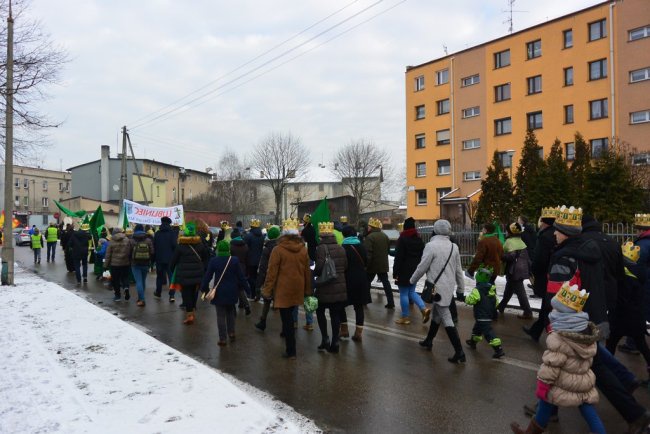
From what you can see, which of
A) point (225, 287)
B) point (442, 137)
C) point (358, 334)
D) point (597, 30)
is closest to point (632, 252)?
point (358, 334)

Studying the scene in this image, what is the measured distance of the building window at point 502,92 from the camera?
123 ft

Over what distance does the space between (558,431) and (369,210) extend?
6180 centimetres

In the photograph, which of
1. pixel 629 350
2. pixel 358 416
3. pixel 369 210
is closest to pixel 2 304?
A: pixel 358 416

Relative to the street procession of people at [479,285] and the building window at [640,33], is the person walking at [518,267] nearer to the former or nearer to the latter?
the street procession of people at [479,285]

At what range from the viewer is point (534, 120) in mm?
35906

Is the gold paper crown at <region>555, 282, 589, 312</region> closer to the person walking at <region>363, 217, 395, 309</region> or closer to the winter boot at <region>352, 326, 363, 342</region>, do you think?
the winter boot at <region>352, 326, 363, 342</region>

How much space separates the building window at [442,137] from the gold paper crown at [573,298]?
39.4 m

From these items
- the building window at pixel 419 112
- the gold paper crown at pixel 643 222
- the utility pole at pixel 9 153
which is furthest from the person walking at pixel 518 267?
the building window at pixel 419 112

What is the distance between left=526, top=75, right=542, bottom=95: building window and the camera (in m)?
35.6

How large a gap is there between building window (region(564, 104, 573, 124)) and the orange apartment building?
0.07 meters

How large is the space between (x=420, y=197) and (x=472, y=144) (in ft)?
22.5

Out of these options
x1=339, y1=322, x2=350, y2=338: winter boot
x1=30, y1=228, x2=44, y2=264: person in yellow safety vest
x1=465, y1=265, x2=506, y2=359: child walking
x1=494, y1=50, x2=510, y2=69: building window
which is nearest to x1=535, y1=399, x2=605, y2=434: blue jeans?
x1=465, y1=265, x2=506, y2=359: child walking

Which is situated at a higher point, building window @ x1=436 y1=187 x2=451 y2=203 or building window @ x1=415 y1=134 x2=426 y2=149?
building window @ x1=415 y1=134 x2=426 y2=149

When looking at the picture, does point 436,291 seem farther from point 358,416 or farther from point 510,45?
point 510,45
